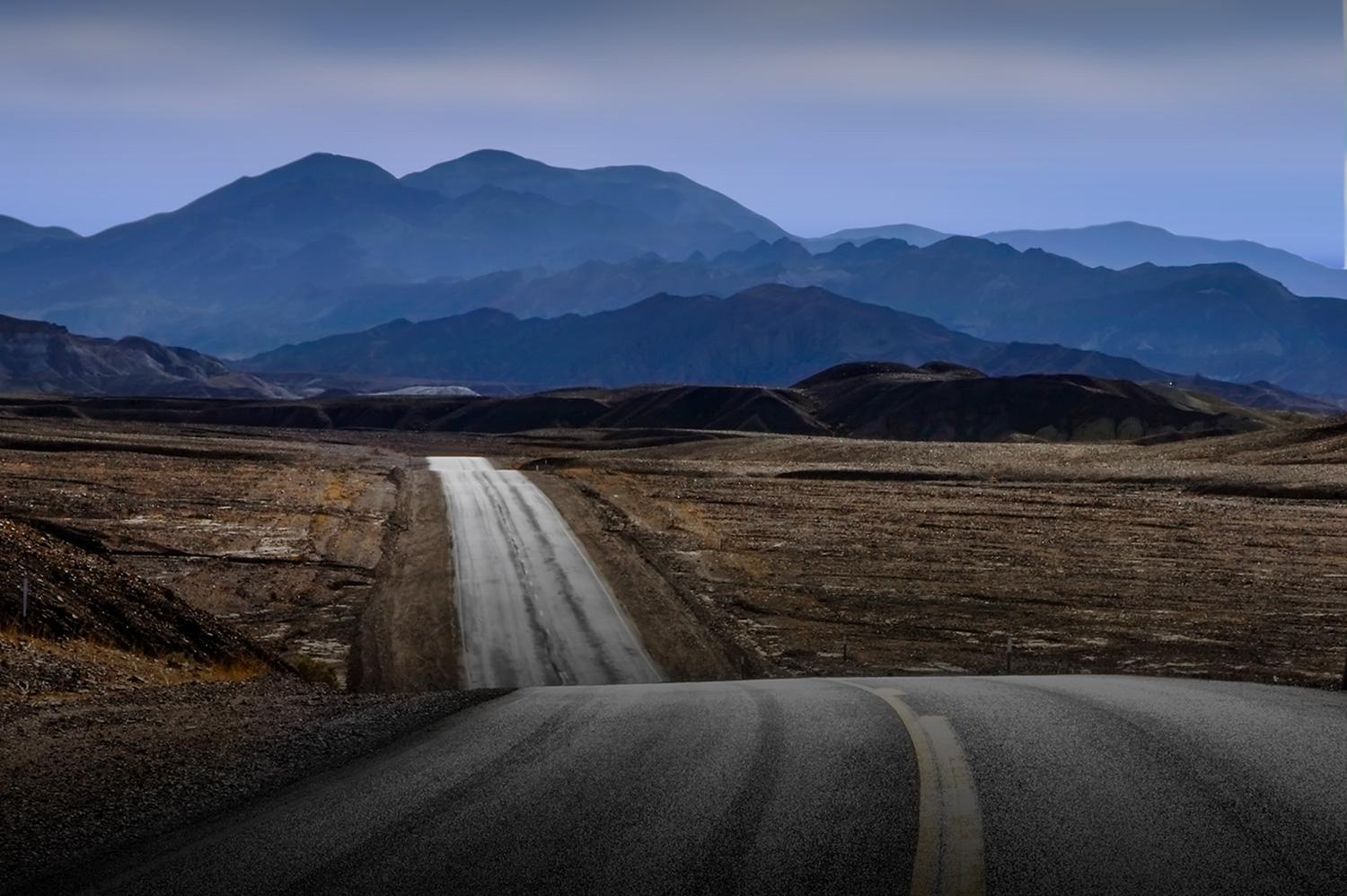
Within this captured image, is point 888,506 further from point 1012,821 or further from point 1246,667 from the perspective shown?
point 1012,821

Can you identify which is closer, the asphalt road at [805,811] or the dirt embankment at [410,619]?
the asphalt road at [805,811]

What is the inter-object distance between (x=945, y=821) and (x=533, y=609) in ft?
74.2

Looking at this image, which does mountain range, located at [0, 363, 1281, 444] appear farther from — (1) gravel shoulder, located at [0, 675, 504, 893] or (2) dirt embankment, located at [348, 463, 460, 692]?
(1) gravel shoulder, located at [0, 675, 504, 893]

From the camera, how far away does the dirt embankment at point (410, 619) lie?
22797 millimetres

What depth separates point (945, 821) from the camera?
7449 mm

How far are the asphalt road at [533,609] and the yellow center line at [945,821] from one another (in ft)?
44.1

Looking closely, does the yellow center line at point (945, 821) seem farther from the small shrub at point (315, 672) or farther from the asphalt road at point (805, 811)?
the small shrub at point (315, 672)

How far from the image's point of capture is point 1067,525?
152 ft

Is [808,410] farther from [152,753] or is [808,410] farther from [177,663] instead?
[152,753]

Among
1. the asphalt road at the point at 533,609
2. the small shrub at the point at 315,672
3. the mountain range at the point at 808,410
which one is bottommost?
the asphalt road at the point at 533,609

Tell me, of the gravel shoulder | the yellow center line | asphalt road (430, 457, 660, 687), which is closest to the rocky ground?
the gravel shoulder

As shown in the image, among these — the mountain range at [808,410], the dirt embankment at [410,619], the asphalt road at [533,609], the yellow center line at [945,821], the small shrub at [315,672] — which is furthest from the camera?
the mountain range at [808,410]

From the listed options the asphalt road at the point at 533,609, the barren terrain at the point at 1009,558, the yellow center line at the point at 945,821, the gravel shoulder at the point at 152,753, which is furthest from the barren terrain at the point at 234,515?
the yellow center line at the point at 945,821

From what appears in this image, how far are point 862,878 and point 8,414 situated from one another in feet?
392
